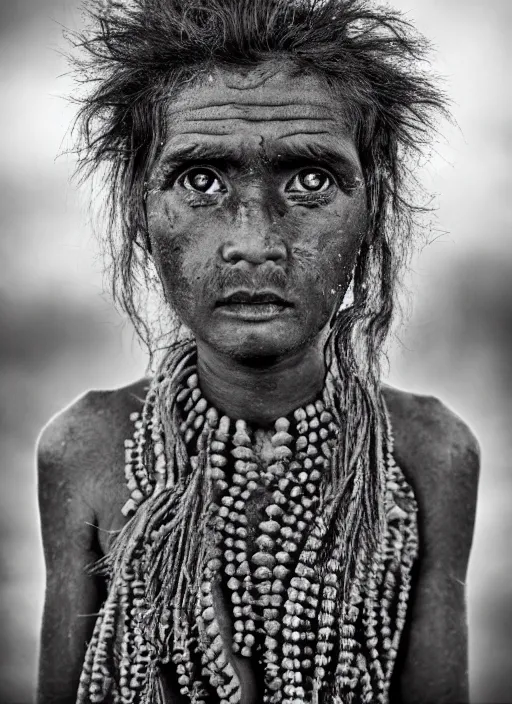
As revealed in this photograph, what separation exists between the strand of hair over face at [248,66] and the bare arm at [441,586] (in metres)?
0.28

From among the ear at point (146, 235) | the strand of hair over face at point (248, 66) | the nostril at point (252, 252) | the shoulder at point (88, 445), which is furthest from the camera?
the shoulder at point (88, 445)

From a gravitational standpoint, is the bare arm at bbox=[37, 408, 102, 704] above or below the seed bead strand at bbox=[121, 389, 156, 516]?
below

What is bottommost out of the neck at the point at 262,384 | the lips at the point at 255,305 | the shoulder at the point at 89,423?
the shoulder at the point at 89,423

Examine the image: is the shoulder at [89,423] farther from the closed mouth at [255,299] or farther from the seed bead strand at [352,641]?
the seed bead strand at [352,641]

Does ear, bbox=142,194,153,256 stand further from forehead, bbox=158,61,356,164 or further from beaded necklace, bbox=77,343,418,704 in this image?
beaded necklace, bbox=77,343,418,704

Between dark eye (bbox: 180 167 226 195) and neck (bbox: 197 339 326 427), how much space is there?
307mm

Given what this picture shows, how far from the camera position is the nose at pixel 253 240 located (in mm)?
1836

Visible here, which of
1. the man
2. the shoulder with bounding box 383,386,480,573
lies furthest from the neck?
the shoulder with bounding box 383,386,480,573

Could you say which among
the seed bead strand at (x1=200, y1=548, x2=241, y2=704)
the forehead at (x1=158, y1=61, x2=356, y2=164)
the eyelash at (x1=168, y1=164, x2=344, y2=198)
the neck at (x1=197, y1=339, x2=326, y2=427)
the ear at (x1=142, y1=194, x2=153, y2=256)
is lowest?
the seed bead strand at (x1=200, y1=548, x2=241, y2=704)

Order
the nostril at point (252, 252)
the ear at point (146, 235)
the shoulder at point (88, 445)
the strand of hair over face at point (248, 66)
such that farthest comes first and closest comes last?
the shoulder at point (88, 445) < the ear at point (146, 235) < the strand of hair over face at point (248, 66) < the nostril at point (252, 252)

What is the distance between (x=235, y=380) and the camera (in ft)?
6.80

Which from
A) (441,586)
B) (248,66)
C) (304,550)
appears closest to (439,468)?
(441,586)

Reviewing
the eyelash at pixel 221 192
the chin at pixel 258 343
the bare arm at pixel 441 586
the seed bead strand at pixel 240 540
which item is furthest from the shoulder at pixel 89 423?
the bare arm at pixel 441 586

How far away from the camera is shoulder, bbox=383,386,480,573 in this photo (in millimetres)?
2184
